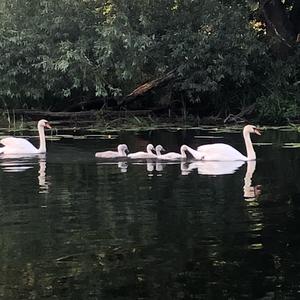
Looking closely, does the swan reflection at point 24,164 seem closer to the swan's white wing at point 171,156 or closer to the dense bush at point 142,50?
the swan's white wing at point 171,156

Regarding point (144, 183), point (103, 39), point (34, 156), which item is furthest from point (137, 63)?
point (144, 183)

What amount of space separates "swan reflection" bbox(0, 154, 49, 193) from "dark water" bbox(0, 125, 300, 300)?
0.22 feet

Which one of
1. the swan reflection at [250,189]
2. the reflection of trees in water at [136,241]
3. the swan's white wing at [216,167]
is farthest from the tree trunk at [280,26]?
the reflection of trees in water at [136,241]

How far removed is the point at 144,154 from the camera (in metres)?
17.2

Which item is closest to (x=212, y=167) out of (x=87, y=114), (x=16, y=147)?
(x=16, y=147)

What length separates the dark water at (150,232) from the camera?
23.8 ft

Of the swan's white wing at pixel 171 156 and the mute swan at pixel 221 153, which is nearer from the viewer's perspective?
the mute swan at pixel 221 153

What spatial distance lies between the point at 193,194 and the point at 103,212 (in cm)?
193

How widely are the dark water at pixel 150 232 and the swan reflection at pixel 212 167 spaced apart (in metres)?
0.05

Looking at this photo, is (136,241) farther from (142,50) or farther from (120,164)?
(142,50)

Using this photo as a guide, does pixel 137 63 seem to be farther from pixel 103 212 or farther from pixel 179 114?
pixel 103 212

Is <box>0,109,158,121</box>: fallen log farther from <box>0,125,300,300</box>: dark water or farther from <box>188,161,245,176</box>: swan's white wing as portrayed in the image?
<box>0,125,300,300</box>: dark water

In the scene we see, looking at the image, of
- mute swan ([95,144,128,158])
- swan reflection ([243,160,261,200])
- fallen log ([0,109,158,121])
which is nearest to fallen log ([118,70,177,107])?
fallen log ([0,109,158,121])

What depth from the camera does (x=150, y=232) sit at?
9320mm
